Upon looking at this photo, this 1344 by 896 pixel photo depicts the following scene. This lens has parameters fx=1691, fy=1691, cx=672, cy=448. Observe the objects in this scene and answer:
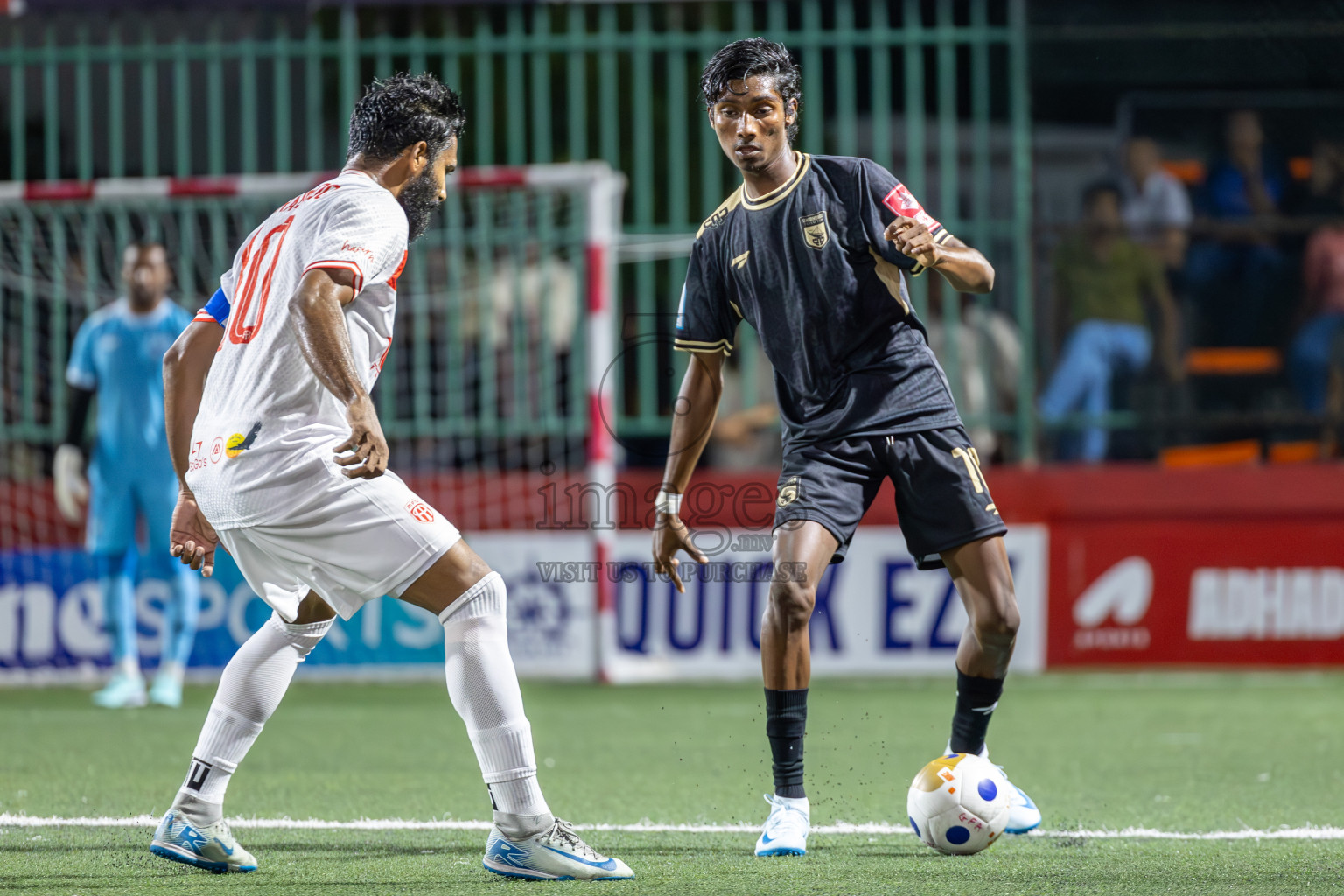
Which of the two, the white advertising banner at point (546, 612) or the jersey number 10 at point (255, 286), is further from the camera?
the white advertising banner at point (546, 612)

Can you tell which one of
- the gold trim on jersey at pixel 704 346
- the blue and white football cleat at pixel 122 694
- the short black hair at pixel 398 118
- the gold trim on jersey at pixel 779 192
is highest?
the short black hair at pixel 398 118

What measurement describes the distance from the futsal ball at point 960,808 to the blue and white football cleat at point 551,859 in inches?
31.1

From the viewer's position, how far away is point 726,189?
10.1 m

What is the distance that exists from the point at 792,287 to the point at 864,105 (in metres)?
5.71

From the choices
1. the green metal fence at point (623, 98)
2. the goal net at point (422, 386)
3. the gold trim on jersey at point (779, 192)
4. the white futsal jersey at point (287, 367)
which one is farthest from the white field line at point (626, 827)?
the green metal fence at point (623, 98)

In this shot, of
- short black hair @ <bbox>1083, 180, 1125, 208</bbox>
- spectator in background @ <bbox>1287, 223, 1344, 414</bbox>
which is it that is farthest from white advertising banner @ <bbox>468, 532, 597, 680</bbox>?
spectator in background @ <bbox>1287, 223, 1344, 414</bbox>

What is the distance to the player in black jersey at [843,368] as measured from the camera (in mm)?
4582

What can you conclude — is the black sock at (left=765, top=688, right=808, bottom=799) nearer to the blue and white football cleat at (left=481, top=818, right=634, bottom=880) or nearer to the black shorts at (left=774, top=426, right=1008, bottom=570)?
the black shorts at (left=774, top=426, right=1008, bottom=570)

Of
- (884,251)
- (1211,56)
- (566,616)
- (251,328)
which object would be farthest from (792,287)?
(1211,56)

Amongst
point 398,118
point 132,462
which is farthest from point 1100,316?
point 398,118

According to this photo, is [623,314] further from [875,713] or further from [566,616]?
[875,713]

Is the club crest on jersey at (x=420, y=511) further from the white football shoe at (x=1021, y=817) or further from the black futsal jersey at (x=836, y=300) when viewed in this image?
the white football shoe at (x=1021, y=817)

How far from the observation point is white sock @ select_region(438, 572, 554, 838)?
3.92 meters

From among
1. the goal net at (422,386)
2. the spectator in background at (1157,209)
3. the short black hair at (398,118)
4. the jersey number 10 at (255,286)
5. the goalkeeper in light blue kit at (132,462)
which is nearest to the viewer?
the jersey number 10 at (255,286)
